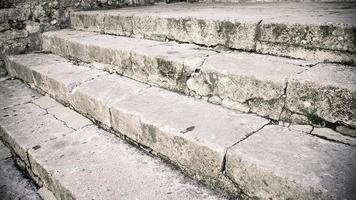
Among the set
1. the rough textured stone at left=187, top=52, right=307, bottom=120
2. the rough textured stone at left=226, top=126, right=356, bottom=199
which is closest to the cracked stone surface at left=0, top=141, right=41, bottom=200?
the rough textured stone at left=187, top=52, right=307, bottom=120

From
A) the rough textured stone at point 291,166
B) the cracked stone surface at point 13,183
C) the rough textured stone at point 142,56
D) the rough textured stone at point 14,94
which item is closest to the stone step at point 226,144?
the rough textured stone at point 291,166

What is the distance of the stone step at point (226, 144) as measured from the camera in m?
1.28

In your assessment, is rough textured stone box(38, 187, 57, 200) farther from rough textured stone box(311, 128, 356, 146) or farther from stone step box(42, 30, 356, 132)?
rough textured stone box(311, 128, 356, 146)

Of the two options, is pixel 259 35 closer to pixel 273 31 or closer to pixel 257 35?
pixel 257 35

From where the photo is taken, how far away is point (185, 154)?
1.72 metres

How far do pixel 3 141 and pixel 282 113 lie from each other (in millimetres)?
2619

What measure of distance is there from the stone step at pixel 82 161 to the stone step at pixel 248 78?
612mm

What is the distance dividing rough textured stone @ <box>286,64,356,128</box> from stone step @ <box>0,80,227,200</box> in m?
0.69

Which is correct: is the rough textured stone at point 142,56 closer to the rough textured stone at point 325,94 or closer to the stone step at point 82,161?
the stone step at point 82,161

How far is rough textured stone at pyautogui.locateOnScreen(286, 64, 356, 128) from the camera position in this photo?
1.48 m

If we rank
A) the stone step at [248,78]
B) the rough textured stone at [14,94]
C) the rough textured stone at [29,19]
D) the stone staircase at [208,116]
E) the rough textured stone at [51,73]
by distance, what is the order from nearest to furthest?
the stone staircase at [208,116], the stone step at [248,78], the rough textured stone at [51,73], the rough textured stone at [14,94], the rough textured stone at [29,19]

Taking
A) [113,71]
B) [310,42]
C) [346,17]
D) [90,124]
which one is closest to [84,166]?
[90,124]

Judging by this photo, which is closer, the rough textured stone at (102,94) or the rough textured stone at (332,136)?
the rough textured stone at (332,136)

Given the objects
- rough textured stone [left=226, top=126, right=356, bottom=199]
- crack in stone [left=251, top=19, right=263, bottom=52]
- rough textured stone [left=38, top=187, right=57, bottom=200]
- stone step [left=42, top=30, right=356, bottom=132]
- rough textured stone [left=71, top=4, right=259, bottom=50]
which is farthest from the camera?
rough textured stone [left=71, top=4, right=259, bottom=50]
